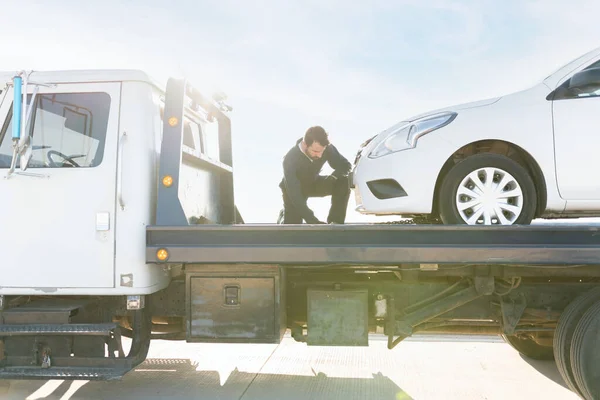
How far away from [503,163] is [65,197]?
9.43ft

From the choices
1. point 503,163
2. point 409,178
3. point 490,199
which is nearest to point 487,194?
point 490,199

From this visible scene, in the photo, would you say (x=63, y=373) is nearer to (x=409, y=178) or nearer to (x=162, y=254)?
(x=162, y=254)

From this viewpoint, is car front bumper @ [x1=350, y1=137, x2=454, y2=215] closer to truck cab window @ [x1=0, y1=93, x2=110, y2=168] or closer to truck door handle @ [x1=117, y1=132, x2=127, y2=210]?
truck door handle @ [x1=117, y1=132, x2=127, y2=210]

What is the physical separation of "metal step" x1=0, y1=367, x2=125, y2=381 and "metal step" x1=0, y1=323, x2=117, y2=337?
0.22 metres

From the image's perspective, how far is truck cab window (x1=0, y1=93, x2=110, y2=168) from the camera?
335cm

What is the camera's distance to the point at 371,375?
4.15 metres

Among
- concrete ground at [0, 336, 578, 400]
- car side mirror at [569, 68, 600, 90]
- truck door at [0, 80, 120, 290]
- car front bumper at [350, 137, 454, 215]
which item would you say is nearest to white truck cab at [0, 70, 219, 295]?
truck door at [0, 80, 120, 290]

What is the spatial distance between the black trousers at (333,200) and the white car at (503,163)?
2.42 ft

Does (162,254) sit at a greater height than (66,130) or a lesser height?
lesser

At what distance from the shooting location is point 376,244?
302cm

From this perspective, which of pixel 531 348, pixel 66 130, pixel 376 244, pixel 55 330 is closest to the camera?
pixel 376 244

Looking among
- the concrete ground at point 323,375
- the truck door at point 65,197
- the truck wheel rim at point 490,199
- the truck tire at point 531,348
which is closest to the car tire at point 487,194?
the truck wheel rim at point 490,199

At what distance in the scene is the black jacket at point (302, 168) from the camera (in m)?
3.99

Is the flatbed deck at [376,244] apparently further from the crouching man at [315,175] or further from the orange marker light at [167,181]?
the crouching man at [315,175]
